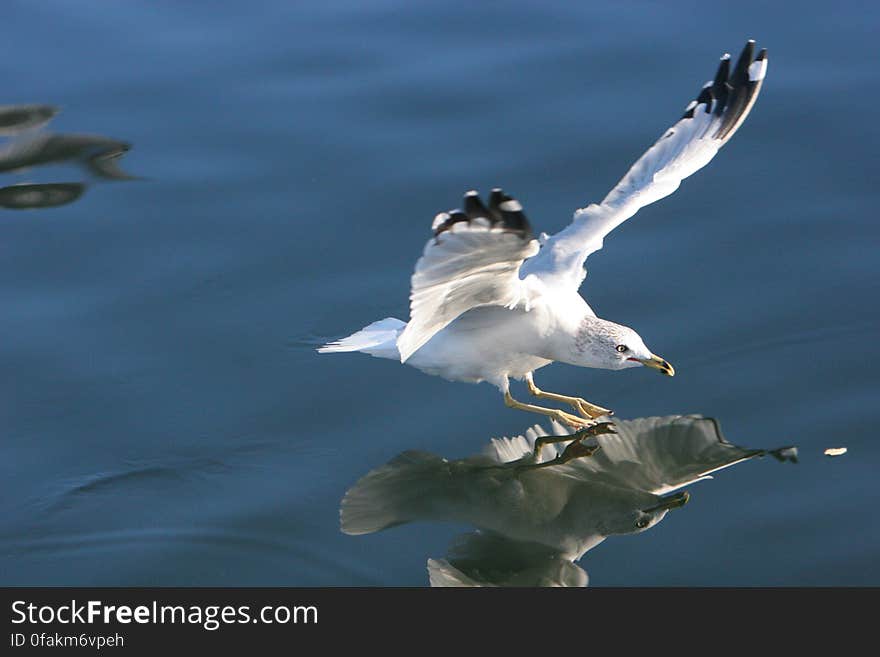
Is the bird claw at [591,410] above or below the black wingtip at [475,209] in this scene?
below

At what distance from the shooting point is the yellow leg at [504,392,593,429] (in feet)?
17.6

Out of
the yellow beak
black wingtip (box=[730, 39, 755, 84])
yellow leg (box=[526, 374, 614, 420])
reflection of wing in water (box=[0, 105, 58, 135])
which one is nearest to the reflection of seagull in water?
yellow leg (box=[526, 374, 614, 420])

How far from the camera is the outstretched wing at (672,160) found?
583 cm

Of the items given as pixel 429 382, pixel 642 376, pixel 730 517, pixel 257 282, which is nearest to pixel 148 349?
pixel 257 282

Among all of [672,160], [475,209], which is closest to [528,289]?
[475,209]

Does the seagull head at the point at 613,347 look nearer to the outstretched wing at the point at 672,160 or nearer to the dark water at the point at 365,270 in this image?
the dark water at the point at 365,270

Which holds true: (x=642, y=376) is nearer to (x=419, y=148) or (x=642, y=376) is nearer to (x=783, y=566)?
(x=783, y=566)

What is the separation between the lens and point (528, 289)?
17.4 ft

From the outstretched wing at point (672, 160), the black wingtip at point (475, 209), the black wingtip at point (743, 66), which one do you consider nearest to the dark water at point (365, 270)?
the outstretched wing at point (672, 160)

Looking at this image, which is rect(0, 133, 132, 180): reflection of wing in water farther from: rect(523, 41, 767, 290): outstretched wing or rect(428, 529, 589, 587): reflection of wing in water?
rect(428, 529, 589, 587): reflection of wing in water

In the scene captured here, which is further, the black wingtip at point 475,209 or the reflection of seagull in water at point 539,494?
the reflection of seagull in water at point 539,494

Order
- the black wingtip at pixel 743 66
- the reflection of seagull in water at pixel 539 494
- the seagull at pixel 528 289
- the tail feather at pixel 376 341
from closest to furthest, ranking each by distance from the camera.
Result: the seagull at pixel 528 289
the reflection of seagull in water at pixel 539 494
the tail feather at pixel 376 341
the black wingtip at pixel 743 66

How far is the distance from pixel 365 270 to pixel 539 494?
5.28 ft

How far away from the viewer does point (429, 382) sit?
5.61m
